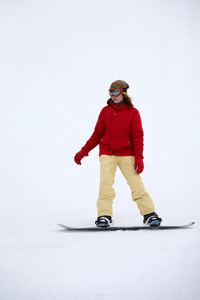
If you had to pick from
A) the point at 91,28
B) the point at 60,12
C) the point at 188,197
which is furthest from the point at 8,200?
the point at 60,12

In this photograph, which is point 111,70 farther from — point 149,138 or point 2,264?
point 2,264

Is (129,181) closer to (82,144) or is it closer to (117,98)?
(117,98)

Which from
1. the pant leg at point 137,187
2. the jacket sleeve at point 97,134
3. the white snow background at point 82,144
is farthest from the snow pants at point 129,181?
the white snow background at point 82,144

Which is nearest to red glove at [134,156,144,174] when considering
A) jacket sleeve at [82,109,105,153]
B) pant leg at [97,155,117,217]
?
pant leg at [97,155,117,217]

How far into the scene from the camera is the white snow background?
7.72 feet

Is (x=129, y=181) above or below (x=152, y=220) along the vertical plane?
above

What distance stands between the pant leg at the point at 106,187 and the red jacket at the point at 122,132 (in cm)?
10

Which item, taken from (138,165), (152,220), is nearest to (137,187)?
(138,165)

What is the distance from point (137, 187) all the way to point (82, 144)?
6254 millimetres

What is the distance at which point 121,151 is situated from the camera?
420cm

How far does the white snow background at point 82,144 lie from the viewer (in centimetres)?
235

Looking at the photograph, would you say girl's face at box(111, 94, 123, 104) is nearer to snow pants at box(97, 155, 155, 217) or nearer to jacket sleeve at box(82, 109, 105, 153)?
jacket sleeve at box(82, 109, 105, 153)

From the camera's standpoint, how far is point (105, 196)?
4.14m

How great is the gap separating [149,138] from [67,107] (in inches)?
138
